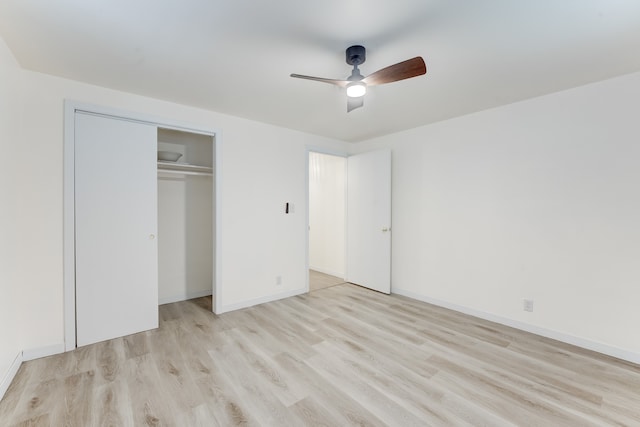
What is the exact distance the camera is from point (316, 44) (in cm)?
190

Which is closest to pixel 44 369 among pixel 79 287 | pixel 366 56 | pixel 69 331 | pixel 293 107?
pixel 69 331

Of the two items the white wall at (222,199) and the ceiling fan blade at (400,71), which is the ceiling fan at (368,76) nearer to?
the ceiling fan blade at (400,71)

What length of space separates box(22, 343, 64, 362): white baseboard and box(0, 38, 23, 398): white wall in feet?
0.26

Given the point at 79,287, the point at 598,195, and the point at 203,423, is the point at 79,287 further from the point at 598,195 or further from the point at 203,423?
the point at 598,195

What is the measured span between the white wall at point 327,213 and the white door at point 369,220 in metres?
0.29

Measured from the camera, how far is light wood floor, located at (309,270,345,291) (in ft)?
14.8

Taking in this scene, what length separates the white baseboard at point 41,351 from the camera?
229 centimetres

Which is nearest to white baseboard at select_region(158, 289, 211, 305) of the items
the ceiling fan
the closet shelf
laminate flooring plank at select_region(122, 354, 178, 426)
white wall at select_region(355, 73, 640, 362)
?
laminate flooring plank at select_region(122, 354, 178, 426)

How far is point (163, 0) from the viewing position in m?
1.51

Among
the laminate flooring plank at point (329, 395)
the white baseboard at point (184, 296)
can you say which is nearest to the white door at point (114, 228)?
the white baseboard at point (184, 296)

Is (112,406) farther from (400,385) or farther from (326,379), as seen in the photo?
(400,385)

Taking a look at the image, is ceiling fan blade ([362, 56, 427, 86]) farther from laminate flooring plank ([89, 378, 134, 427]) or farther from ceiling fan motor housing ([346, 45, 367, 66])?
laminate flooring plank ([89, 378, 134, 427])

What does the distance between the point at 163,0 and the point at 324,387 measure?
2.59 metres

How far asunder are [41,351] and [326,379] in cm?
239
